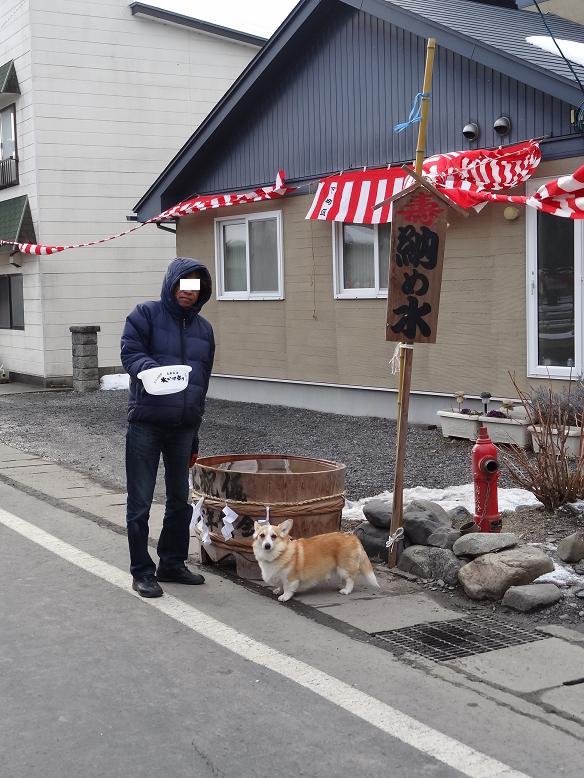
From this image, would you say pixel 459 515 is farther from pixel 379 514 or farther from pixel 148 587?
pixel 148 587

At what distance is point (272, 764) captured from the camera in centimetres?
399

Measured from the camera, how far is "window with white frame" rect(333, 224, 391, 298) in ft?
44.4

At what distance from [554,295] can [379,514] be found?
5.11m

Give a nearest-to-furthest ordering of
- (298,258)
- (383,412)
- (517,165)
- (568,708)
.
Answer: (568,708) < (517,165) < (383,412) < (298,258)

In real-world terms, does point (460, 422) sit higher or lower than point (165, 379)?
lower

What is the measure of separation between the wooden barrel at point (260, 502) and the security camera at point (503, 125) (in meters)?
6.08

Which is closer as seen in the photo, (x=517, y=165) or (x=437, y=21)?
(x=517, y=165)

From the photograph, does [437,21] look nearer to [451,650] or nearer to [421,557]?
[421,557]

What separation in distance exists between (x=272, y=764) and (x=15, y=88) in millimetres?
18564

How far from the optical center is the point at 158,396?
247 inches

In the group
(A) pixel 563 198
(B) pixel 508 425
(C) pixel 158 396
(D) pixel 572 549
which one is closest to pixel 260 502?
Answer: (C) pixel 158 396

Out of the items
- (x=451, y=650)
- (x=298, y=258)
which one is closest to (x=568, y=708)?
(x=451, y=650)

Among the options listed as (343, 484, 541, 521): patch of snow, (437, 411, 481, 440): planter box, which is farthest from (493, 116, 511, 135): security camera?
(343, 484, 541, 521): patch of snow

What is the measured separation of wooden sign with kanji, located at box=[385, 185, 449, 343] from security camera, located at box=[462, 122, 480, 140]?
554 cm
